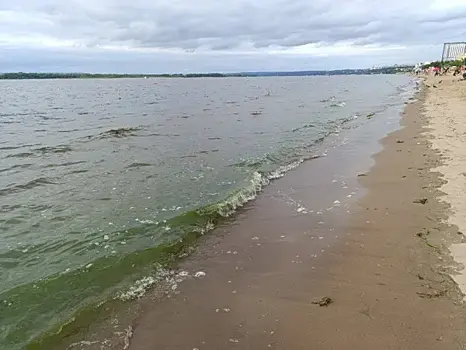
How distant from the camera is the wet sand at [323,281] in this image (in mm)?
4660

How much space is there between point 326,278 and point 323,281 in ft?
0.36

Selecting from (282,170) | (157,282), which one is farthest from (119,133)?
(157,282)

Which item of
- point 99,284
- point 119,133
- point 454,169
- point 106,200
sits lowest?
point 99,284

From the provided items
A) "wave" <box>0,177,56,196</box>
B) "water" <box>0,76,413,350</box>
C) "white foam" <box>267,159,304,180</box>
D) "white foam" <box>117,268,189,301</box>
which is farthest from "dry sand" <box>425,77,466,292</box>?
"wave" <box>0,177,56,196</box>

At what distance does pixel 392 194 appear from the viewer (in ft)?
31.9

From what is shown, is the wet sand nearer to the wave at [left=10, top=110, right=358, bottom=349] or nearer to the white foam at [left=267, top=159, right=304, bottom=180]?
the wave at [left=10, top=110, right=358, bottom=349]

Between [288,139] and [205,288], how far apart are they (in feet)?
48.4

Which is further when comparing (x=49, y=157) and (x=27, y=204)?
(x=49, y=157)

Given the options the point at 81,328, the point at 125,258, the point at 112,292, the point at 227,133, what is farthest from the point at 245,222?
the point at 227,133

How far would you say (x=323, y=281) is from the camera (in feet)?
19.4

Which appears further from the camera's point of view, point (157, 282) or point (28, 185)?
point (28, 185)

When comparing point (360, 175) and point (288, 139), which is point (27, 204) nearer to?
point (360, 175)

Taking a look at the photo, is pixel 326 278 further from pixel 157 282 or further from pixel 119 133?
pixel 119 133

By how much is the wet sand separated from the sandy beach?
0.06ft
